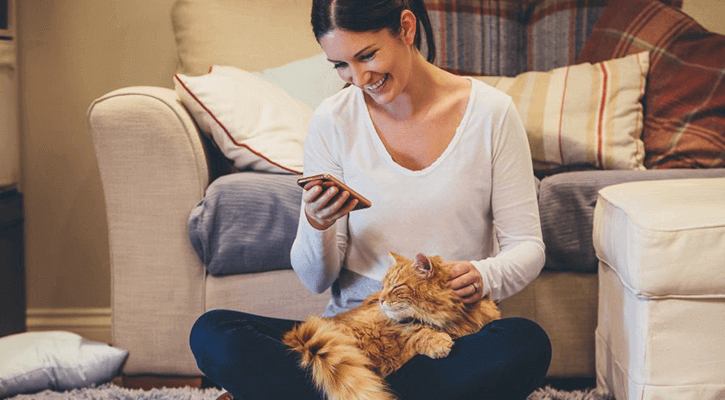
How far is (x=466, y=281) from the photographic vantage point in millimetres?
1215

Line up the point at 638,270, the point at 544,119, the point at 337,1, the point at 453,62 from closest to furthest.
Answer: the point at 337,1 < the point at 638,270 < the point at 544,119 < the point at 453,62

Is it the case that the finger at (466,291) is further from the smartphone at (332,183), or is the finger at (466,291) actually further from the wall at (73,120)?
the wall at (73,120)

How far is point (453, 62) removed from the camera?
2.41m

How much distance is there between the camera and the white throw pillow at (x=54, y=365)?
1.83m

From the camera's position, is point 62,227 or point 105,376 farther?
point 62,227

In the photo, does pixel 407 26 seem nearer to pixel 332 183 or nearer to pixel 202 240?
pixel 332 183

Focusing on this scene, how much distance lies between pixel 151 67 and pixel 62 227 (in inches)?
23.9

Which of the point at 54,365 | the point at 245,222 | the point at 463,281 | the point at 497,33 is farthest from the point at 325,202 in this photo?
the point at 497,33

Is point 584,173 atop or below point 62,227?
Result: atop

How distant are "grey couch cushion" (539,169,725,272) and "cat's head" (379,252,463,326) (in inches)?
27.3

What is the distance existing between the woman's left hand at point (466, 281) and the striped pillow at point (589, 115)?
87 cm

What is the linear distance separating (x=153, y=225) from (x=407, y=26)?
2.66 feet

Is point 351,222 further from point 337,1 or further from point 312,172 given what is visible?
point 337,1

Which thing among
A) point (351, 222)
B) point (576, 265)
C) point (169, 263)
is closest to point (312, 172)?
point (351, 222)
